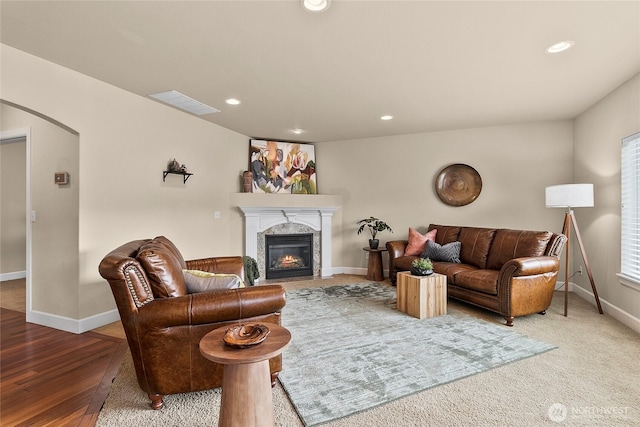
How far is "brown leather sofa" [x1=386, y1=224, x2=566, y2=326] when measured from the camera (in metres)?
3.22

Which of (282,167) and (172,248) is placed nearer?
(172,248)

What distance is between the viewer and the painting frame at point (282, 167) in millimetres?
5504

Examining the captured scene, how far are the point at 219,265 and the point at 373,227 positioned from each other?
2.98 metres

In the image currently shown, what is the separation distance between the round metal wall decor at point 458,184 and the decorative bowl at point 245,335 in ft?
14.3

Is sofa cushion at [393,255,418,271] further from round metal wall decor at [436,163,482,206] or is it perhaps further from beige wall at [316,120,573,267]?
round metal wall decor at [436,163,482,206]

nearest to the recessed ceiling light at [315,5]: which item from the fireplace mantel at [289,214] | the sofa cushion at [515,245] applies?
the sofa cushion at [515,245]

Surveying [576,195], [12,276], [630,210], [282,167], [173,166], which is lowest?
[12,276]

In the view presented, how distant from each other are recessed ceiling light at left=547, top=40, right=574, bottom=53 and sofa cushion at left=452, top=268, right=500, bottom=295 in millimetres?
2200

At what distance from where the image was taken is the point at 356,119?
4.51 metres

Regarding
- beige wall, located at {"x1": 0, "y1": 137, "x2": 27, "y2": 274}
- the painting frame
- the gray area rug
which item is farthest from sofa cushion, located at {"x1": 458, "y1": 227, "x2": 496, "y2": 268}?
beige wall, located at {"x1": 0, "y1": 137, "x2": 27, "y2": 274}

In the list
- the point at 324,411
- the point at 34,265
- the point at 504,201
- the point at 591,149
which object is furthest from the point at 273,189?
the point at 591,149

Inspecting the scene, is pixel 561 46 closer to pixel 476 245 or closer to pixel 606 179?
Answer: pixel 606 179

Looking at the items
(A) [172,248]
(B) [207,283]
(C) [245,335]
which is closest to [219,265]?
(A) [172,248]

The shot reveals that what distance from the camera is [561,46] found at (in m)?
2.48
